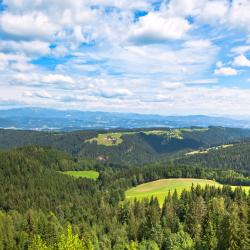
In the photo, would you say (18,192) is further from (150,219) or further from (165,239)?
(165,239)

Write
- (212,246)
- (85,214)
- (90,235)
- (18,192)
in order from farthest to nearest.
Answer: (18,192) → (85,214) → (90,235) → (212,246)

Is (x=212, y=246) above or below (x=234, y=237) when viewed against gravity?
below

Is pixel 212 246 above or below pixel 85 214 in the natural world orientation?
above

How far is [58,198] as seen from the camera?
19938cm

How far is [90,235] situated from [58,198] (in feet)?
297

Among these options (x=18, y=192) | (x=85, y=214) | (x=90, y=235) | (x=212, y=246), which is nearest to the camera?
(x=212, y=246)

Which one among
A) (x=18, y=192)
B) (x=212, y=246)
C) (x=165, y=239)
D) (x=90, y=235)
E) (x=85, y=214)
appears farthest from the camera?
(x=18, y=192)

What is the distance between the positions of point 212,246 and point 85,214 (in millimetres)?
81561

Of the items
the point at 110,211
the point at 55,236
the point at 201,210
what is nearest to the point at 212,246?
the point at 201,210

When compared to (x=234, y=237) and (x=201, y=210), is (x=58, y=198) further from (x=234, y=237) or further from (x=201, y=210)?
(x=234, y=237)

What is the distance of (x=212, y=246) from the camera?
3278 inches

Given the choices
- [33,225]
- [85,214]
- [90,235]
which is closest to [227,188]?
[85,214]

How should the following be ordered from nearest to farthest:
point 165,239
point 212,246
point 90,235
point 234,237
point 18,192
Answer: point 234,237, point 212,246, point 165,239, point 90,235, point 18,192

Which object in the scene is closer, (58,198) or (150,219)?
(150,219)
